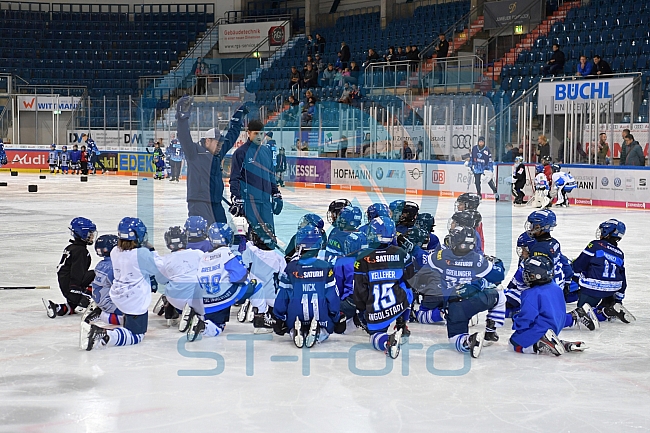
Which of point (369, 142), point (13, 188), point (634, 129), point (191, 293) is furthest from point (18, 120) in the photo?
point (191, 293)

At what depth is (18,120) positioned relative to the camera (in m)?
32.2

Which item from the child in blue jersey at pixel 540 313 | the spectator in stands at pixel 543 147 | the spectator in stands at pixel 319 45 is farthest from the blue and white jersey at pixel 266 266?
the spectator in stands at pixel 319 45

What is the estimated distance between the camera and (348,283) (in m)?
6.28

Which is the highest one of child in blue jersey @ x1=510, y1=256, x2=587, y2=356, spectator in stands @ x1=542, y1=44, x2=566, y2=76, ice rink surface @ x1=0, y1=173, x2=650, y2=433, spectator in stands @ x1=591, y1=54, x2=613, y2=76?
spectator in stands @ x1=542, y1=44, x2=566, y2=76

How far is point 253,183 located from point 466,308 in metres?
3.00

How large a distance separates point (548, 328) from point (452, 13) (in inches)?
1034

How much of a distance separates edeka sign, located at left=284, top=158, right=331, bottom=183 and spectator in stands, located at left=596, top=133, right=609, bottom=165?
8424 millimetres

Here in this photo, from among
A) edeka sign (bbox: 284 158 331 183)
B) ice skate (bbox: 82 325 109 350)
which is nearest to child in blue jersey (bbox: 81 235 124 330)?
ice skate (bbox: 82 325 109 350)

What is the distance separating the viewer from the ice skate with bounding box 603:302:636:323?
684 centimetres

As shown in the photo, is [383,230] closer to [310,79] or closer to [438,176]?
[438,176]

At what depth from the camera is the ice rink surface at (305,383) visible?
420 centimetres

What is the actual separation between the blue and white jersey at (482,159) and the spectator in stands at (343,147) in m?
4.76

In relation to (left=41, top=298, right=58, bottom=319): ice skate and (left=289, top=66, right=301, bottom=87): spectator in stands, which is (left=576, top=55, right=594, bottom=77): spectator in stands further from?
(left=41, top=298, right=58, bottom=319): ice skate

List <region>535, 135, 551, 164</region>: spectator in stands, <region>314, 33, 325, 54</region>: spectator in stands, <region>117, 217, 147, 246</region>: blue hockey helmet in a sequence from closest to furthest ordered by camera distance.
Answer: <region>117, 217, 147, 246</region>: blue hockey helmet
<region>535, 135, 551, 164</region>: spectator in stands
<region>314, 33, 325, 54</region>: spectator in stands
